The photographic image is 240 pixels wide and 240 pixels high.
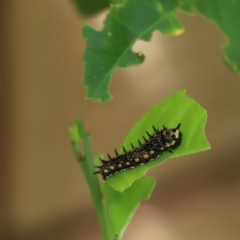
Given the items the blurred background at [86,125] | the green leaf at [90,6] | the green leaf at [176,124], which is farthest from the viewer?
the blurred background at [86,125]

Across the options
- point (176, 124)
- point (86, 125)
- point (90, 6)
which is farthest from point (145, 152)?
point (86, 125)

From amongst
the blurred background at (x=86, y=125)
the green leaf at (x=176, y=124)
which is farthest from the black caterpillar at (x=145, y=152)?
the blurred background at (x=86, y=125)

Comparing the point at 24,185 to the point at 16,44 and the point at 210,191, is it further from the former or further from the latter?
the point at 210,191

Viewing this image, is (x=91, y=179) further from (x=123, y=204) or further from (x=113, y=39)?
(x=113, y=39)

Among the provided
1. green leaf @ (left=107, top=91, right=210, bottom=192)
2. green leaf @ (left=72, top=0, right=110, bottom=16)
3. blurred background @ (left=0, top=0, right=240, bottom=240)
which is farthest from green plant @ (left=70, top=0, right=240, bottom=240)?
blurred background @ (left=0, top=0, right=240, bottom=240)

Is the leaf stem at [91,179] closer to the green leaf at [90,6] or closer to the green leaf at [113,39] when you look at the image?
the green leaf at [113,39]

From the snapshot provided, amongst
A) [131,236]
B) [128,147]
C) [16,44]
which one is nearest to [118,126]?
[131,236]
